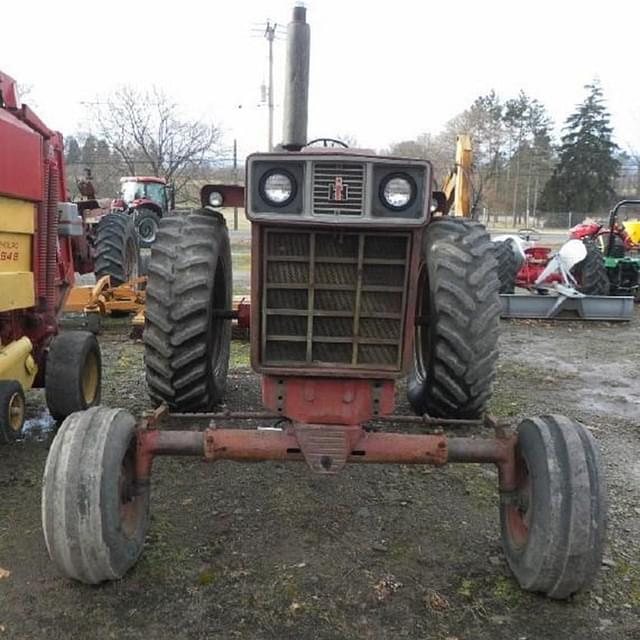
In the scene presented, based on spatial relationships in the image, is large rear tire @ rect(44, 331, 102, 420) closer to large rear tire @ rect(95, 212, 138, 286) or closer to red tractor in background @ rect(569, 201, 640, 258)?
large rear tire @ rect(95, 212, 138, 286)

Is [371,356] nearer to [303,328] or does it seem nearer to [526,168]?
[303,328]

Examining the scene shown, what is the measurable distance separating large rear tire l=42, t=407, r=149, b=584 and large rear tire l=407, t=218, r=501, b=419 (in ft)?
6.21

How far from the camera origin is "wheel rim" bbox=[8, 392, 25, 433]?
395 cm

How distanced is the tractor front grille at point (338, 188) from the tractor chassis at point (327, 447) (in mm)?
959

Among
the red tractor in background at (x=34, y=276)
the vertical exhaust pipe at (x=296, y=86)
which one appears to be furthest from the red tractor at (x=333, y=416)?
the vertical exhaust pipe at (x=296, y=86)

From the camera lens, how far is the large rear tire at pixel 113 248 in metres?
9.88

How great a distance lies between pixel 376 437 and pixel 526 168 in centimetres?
6600

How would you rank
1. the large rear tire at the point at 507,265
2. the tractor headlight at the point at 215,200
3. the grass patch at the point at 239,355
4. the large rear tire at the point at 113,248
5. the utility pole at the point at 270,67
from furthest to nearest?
the utility pole at the point at 270,67 → the large rear tire at the point at 507,265 → the large rear tire at the point at 113,248 → the grass patch at the point at 239,355 → the tractor headlight at the point at 215,200

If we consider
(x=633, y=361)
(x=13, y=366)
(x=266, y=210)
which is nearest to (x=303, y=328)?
(x=266, y=210)

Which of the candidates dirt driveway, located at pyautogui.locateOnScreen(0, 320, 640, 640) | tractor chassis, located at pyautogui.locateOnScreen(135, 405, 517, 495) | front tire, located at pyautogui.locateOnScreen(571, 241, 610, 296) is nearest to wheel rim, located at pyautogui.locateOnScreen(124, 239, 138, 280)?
dirt driveway, located at pyautogui.locateOnScreen(0, 320, 640, 640)

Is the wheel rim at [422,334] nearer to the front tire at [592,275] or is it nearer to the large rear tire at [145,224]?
the front tire at [592,275]

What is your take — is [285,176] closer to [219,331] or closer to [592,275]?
[219,331]

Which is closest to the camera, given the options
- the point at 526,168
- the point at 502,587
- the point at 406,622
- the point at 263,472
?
the point at 406,622

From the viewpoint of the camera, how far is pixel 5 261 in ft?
14.3
